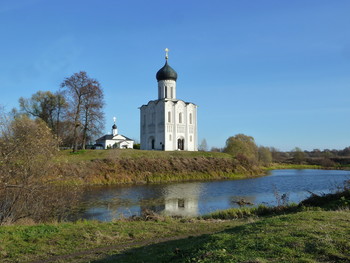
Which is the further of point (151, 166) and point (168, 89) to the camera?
point (168, 89)

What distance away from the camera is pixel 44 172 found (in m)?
13.5

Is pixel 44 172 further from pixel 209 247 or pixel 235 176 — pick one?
pixel 235 176

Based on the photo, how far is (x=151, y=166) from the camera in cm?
3950

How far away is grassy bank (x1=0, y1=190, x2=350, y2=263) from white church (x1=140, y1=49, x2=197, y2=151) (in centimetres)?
3983

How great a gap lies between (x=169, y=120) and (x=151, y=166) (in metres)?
14.4

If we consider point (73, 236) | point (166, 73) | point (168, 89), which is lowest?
point (73, 236)

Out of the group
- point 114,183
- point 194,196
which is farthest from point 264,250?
point 114,183

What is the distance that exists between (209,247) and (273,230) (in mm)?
1859

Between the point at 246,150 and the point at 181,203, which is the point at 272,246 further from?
the point at 246,150

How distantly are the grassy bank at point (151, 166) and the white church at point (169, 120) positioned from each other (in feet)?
18.6

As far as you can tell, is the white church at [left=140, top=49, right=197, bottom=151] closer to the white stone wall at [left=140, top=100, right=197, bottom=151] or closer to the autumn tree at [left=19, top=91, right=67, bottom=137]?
the white stone wall at [left=140, top=100, right=197, bottom=151]

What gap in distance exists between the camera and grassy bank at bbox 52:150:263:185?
35188 millimetres

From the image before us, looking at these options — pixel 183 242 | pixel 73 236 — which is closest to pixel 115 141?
pixel 73 236

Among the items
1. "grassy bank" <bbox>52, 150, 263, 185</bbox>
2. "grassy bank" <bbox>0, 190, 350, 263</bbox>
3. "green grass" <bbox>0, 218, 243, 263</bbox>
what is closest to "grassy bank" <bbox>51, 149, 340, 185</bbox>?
"grassy bank" <bbox>52, 150, 263, 185</bbox>
